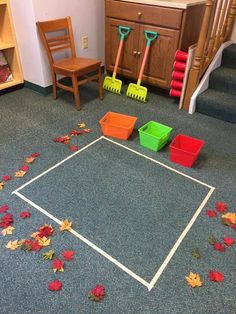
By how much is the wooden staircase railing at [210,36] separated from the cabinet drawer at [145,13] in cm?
25

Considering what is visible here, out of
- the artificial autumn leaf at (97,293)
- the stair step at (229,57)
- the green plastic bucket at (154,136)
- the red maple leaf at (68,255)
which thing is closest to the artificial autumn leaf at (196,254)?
the artificial autumn leaf at (97,293)

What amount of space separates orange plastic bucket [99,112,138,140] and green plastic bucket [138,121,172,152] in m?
0.13

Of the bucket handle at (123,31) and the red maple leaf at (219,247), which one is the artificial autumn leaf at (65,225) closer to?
the red maple leaf at (219,247)

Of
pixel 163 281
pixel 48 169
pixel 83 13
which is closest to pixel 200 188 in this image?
pixel 163 281

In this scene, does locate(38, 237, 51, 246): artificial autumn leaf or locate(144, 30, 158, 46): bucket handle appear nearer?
locate(38, 237, 51, 246): artificial autumn leaf

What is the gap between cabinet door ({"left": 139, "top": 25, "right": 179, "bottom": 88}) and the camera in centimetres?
260

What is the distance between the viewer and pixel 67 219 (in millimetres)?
1623

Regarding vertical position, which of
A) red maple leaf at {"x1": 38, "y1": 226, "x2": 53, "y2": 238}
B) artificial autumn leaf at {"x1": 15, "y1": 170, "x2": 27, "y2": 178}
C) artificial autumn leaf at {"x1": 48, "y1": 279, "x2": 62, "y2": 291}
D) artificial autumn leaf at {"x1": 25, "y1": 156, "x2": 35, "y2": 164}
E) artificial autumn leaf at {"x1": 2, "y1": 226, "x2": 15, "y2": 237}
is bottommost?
artificial autumn leaf at {"x1": 48, "y1": 279, "x2": 62, "y2": 291}

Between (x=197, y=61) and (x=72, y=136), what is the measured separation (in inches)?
53.2

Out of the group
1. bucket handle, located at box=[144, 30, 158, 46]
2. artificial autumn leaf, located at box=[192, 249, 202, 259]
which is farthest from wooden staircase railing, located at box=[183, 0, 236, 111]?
artificial autumn leaf, located at box=[192, 249, 202, 259]

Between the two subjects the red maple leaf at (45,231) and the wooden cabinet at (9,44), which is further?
the wooden cabinet at (9,44)

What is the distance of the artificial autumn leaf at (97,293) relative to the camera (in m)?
1.25

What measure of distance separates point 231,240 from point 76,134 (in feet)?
4.87

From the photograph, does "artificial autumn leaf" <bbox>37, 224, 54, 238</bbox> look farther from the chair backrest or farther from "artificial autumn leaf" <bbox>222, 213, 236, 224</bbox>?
the chair backrest
